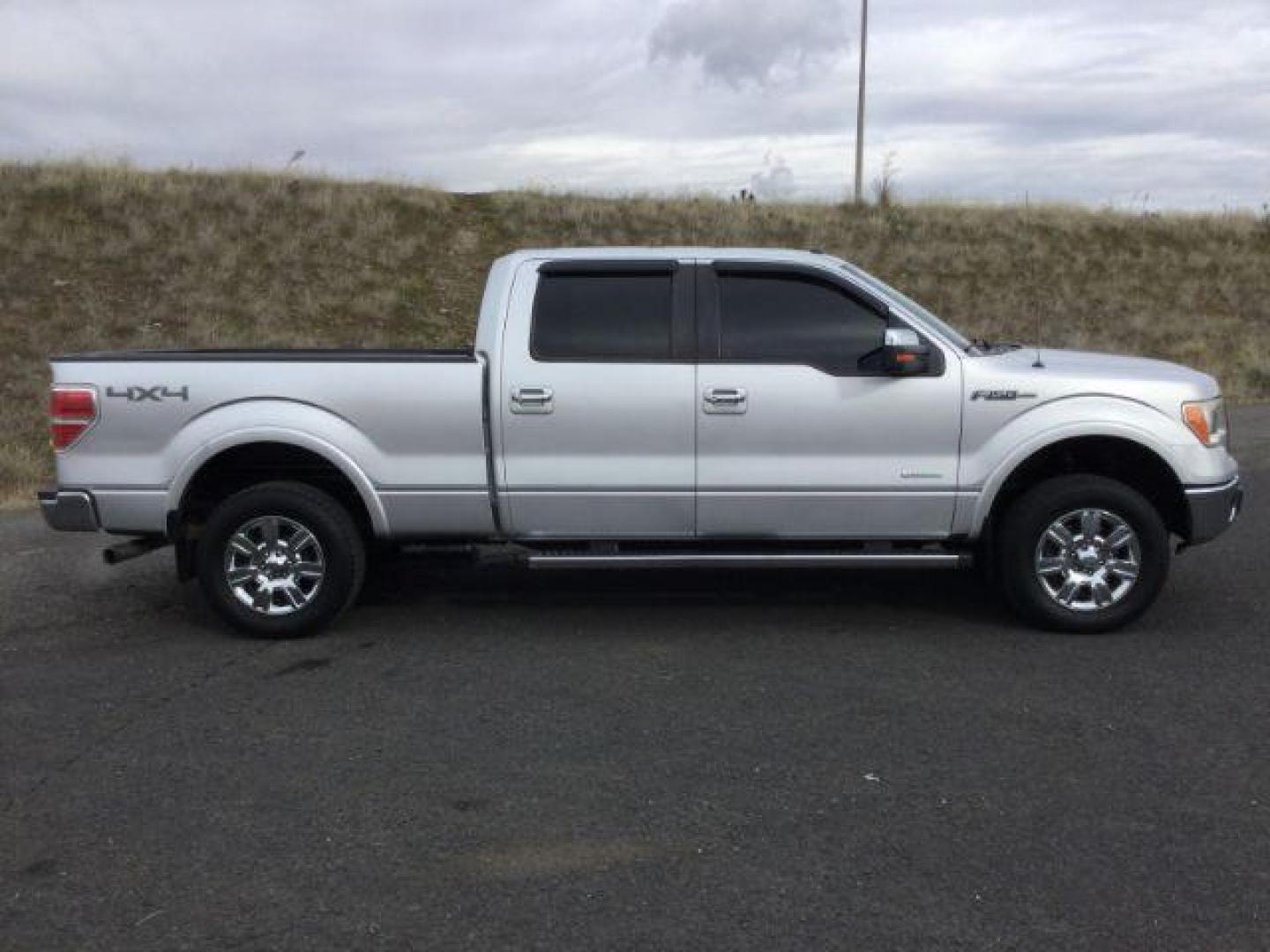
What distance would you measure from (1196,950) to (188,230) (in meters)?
24.7

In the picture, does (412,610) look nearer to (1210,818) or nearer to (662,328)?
(662,328)

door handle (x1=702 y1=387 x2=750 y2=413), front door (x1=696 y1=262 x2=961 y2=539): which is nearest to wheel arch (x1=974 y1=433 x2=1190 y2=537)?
front door (x1=696 y1=262 x2=961 y2=539)

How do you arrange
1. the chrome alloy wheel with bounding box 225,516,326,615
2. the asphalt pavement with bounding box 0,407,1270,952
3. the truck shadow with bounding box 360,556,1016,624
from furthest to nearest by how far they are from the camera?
the truck shadow with bounding box 360,556,1016,624
the chrome alloy wheel with bounding box 225,516,326,615
the asphalt pavement with bounding box 0,407,1270,952

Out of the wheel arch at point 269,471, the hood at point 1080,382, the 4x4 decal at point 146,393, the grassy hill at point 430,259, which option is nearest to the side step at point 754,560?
the hood at point 1080,382

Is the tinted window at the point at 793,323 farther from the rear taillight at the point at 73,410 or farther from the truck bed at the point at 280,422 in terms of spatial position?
the rear taillight at the point at 73,410

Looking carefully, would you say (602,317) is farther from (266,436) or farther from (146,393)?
(146,393)

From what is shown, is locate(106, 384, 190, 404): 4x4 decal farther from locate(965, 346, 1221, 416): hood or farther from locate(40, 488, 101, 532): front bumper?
locate(965, 346, 1221, 416): hood

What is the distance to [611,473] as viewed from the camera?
6426 mm

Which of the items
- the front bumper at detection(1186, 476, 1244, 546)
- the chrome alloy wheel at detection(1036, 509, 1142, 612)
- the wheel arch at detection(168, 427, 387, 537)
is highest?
the wheel arch at detection(168, 427, 387, 537)

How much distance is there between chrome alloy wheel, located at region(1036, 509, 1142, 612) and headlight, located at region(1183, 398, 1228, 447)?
604 mm

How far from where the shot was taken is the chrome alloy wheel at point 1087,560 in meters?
6.41

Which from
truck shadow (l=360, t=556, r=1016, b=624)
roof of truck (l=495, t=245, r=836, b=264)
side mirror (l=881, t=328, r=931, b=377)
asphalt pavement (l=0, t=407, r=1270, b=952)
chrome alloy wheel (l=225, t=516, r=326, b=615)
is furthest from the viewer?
truck shadow (l=360, t=556, r=1016, b=624)

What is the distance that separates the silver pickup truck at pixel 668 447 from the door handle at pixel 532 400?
0.04 feet

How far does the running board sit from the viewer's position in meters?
6.43
